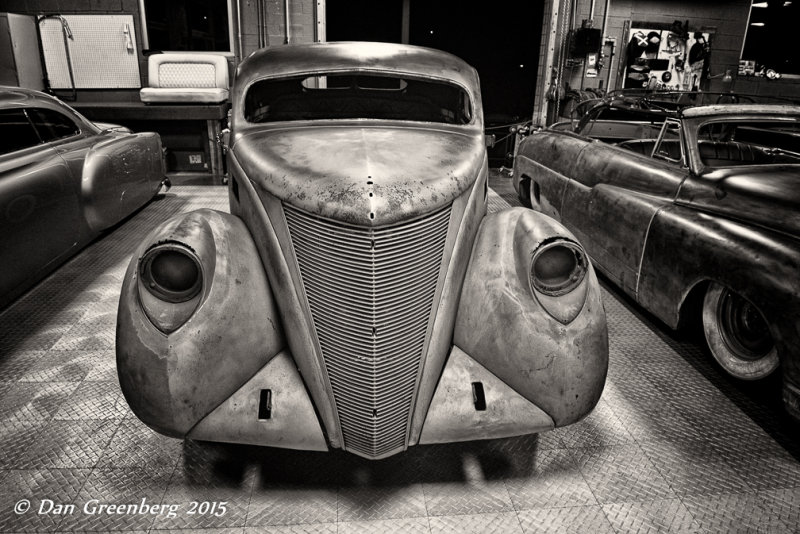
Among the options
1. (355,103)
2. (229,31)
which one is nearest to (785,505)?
(355,103)

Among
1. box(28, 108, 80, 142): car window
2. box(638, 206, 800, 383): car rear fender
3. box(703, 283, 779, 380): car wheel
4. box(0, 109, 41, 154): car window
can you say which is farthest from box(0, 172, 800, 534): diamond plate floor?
box(28, 108, 80, 142): car window

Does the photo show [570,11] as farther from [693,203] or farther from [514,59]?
[693,203]

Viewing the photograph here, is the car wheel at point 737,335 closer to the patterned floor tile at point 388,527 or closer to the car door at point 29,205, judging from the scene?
the patterned floor tile at point 388,527

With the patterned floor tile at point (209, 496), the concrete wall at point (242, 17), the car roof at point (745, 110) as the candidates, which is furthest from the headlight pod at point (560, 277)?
the concrete wall at point (242, 17)

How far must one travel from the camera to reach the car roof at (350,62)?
2977mm

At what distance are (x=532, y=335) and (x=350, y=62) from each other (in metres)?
1.90

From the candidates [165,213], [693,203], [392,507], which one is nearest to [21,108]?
[165,213]

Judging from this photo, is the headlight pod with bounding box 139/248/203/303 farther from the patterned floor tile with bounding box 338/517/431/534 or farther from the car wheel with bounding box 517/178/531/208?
the car wheel with bounding box 517/178/531/208

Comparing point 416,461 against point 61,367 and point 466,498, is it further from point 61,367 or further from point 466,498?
point 61,367

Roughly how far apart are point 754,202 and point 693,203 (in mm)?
388

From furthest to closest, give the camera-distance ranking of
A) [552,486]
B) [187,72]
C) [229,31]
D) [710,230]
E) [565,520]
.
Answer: [229,31] → [187,72] → [710,230] → [552,486] → [565,520]

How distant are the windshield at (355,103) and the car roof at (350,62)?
53 millimetres

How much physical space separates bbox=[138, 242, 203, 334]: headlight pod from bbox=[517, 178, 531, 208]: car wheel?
422 cm

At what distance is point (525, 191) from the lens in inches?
220
